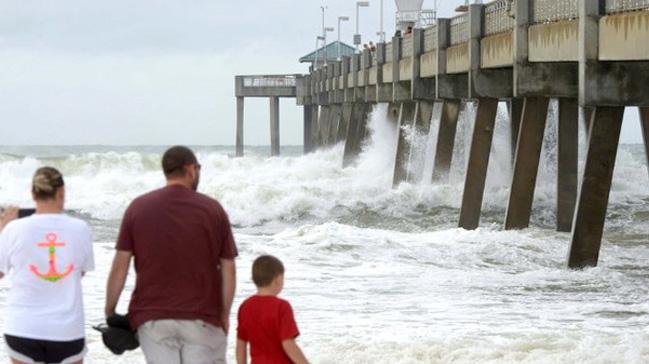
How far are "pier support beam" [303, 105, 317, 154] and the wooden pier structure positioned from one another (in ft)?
89.8

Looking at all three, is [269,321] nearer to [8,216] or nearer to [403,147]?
[8,216]

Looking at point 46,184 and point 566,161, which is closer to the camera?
point 46,184

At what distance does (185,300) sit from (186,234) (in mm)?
265

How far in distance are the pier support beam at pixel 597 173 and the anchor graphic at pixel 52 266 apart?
35.1ft

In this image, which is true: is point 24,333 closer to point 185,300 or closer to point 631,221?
point 185,300

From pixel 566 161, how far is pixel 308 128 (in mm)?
46252

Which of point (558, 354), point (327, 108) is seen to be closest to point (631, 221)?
point (558, 354)

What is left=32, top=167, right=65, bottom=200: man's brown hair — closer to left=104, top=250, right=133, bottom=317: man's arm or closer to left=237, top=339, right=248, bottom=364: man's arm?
left=104, top=250, right=133, bottom=317: man's arm

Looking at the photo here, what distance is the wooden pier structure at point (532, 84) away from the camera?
51.6 ft

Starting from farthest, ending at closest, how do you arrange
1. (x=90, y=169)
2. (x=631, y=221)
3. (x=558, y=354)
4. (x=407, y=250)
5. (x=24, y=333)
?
(x=90, y=169), (x=631, y=221), (x=407, y=250), (x=558, y=354), (x=24, y=333)

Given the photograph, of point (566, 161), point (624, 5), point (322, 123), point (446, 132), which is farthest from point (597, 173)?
point (322, 123)

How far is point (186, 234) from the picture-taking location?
5.89 meters

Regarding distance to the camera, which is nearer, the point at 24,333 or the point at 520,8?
the point at 24,333

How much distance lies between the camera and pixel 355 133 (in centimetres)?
4681
